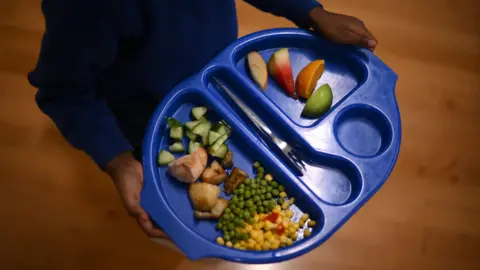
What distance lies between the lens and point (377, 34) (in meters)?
1.72

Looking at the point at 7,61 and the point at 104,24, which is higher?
the point at 104,24

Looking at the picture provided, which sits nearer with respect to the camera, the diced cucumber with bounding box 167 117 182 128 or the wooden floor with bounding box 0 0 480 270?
the diced cucumber with bounding box 167 117 182 128

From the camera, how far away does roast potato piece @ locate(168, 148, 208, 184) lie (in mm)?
757

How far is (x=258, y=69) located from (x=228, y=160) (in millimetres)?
196

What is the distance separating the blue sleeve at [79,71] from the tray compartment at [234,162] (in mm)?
105

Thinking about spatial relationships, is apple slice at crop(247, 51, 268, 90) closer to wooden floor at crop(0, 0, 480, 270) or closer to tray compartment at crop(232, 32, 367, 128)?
tray compartment at crop(232, 32, 367, 128)

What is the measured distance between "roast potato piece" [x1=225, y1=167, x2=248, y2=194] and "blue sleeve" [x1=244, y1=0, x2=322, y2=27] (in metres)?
0.35

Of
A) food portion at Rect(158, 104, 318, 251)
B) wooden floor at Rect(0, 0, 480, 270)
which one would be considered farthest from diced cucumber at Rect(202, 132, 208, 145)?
wooden floor at Rect(0, 0, 480, 270)

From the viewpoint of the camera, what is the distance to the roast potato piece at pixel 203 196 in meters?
0.76

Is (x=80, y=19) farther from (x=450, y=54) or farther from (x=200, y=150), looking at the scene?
(x=450, y=54)

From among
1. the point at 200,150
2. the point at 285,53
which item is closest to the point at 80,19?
the point at 200,150

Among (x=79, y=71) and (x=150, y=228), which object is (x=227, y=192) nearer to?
(x=150, y=228)

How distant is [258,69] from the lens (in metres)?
0.86

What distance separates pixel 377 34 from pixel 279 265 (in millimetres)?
977
